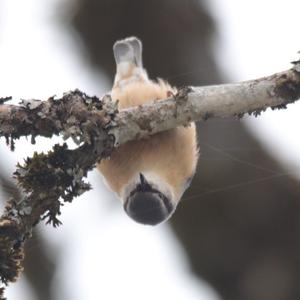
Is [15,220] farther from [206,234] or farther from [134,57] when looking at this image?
[134,57]

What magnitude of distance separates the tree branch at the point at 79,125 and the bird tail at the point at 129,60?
97 centimetres

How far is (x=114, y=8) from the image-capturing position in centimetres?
278

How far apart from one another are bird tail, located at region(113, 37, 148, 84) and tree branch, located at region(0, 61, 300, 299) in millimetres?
Answer: 974

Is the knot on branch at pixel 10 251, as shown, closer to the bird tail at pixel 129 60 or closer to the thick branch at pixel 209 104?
the thick branch at pixel 209 104

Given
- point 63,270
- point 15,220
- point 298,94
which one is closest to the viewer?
point 15,220

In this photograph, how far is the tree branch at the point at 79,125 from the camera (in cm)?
168

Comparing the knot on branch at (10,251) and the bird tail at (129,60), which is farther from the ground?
the bird tail at (129,60)

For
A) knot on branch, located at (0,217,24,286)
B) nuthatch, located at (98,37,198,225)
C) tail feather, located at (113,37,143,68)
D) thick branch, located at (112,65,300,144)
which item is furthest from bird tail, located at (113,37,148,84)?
knot on branch, located at (0,217,24,286)

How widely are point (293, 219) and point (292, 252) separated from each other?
135 mm

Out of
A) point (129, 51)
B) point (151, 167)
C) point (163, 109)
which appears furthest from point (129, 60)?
point (163, 109)

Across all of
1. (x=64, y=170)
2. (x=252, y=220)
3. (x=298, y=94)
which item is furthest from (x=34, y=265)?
(x=298, y=94)

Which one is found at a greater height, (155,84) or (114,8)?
(114,8)

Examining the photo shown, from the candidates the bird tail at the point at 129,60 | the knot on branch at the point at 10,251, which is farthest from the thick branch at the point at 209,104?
the bird tail at the point at 129,60

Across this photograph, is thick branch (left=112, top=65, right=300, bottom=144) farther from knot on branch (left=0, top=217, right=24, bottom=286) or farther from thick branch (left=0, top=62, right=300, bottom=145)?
knot on branch (left=0, top=217, right=24, bottom=286)
